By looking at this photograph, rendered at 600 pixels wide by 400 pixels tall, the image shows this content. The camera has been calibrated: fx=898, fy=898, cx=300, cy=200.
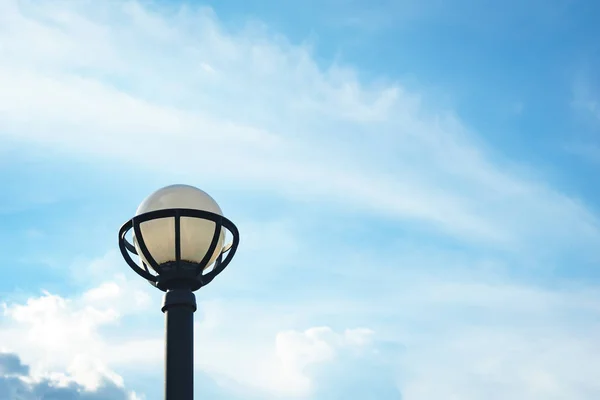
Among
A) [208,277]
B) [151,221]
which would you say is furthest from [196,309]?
[151,221]

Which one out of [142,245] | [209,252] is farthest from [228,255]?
[142,245]

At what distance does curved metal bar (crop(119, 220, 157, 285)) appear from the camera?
25.1 ft

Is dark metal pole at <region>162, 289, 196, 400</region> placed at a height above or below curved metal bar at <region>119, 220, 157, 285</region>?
below

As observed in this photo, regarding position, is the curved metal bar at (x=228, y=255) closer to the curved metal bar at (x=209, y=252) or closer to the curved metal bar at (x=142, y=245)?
the curved metal bar at (x=209, y=252)

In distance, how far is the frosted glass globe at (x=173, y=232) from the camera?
7.56 m

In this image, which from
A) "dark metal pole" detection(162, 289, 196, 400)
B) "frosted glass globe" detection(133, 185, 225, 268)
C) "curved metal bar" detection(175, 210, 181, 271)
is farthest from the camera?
"frosted glass globe" detection(133, 185, 225, 268)

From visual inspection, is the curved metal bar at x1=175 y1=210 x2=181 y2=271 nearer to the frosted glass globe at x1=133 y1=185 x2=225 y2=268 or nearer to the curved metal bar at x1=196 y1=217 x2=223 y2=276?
the frosted glass globe at x1=133 y1=185 x2=225 y2=268

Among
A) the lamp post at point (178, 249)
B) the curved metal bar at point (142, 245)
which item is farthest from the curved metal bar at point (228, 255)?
the curved metal bar at point (142, 245)

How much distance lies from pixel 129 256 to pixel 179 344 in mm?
1014

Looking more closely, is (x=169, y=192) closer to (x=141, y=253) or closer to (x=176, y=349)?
(x=141, y=253)

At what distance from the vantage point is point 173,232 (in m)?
7.55

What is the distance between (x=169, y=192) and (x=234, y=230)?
652 mm

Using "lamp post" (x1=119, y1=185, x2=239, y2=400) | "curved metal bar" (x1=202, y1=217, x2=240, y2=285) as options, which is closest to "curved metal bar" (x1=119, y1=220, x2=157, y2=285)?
"lamp post" (x1=119, y1=185, x2=239, y2=400)

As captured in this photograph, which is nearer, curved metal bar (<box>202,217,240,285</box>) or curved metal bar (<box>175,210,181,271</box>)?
curved metal bar (<box>175,210,181,271</box>)
